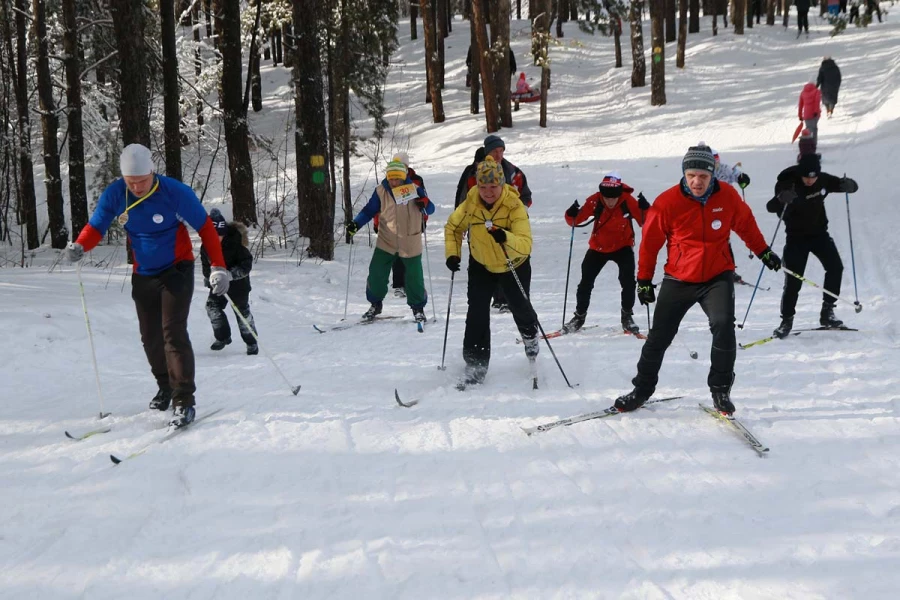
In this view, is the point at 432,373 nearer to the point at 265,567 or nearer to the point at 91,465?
the point at 91,465

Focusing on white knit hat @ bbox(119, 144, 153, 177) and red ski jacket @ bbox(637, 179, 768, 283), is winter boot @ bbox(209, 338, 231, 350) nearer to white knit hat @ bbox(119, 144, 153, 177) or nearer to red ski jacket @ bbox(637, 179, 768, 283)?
white knit hat @ bbox(119, 144, 153, 177)

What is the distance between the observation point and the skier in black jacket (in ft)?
25.2

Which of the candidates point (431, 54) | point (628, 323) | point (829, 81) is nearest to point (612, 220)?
point (628, 323)

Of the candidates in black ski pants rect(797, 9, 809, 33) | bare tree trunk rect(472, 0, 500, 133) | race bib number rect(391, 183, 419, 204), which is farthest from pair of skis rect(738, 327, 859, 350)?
black ski pants rect(797, 9, 809, 33)

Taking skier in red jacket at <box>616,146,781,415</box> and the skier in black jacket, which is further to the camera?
the skier in black jacket

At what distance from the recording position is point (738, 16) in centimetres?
3500

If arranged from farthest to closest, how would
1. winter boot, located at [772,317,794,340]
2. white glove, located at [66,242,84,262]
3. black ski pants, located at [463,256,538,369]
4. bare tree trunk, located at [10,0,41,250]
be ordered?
bare tree trunk, located at [10,0,41,250] → winter boot, located at [772,317,794,340] → black ski pants, located at [463,256,538,369] → white glove, located at [66,242,84,262]

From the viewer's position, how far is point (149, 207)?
5.31 meters

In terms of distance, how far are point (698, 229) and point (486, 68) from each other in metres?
20.4

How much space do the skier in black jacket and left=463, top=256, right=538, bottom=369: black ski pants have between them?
9.49ft

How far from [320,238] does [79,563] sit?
990 centimetres

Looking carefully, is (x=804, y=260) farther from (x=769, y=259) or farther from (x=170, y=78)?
(x=170, y=78)

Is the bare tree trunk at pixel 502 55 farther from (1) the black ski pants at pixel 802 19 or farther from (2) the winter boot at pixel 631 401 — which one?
(2) the winter boot at pixel 631 401

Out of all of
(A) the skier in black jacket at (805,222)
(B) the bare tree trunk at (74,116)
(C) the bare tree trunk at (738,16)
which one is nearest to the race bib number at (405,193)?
(A) the skier in black jacket at (805,222)
